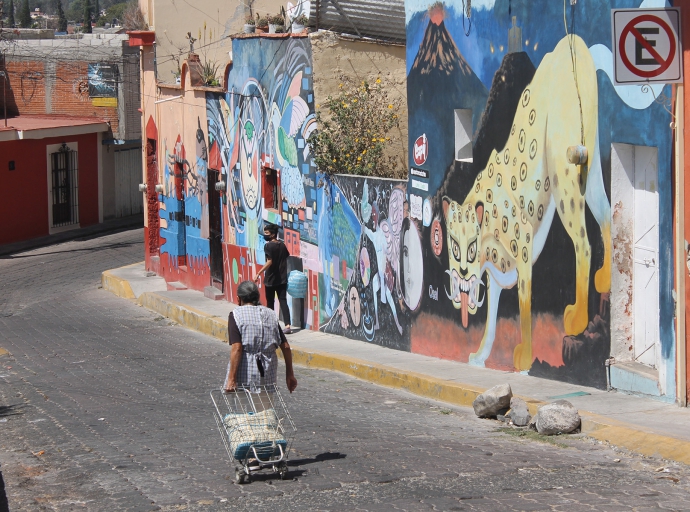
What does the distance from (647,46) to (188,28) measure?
17146 millimetres

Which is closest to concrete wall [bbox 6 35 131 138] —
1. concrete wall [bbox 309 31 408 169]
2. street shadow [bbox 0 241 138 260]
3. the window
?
street shadow [bbox 0 241 138 260]

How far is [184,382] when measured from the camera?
472 inches

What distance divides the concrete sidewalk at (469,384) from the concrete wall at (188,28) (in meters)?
7.16

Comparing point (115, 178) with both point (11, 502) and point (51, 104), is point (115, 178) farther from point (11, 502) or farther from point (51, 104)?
point (11, 502)

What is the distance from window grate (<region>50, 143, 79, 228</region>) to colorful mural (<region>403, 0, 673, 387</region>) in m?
22.5

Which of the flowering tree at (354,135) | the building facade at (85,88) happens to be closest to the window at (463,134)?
the flowering tree at (354,135)

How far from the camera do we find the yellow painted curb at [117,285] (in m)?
23.0

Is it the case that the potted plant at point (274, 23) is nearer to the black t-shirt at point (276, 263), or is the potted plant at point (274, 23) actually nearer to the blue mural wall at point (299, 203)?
the blue mural wall at point (299, 203)

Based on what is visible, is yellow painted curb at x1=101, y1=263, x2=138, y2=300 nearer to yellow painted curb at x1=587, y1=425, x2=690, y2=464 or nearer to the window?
the window

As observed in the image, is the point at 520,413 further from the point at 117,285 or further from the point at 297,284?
the point at 117,285

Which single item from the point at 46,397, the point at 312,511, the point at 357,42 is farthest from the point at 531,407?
the point at 357,42

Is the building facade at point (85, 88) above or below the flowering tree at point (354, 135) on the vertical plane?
above

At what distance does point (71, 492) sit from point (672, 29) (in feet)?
19.0

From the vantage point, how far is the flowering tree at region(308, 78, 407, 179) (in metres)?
15.1
